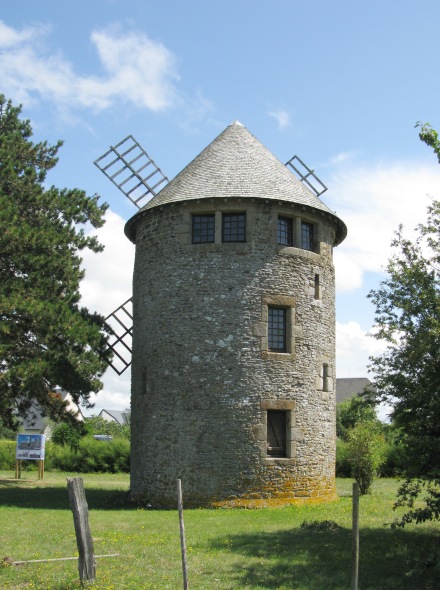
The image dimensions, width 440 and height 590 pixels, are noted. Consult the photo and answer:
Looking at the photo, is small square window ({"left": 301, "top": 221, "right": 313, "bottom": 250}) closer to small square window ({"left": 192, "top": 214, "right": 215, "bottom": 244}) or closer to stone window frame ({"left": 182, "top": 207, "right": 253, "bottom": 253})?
stone window frame ({"left": 182, "top": 207, "right": 253, "bottom": 253})

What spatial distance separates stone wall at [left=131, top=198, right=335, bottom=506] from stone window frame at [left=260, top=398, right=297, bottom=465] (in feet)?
0.10

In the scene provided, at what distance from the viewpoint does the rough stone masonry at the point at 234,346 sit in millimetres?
18453

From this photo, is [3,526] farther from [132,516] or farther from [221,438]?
[221,438]

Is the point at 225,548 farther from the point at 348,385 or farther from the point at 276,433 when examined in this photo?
the point at 348,385

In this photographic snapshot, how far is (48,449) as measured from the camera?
3634cm

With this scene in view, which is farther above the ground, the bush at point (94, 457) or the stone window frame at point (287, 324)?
the stone window frame at point (287, 324)

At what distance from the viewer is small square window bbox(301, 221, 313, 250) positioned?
20.5 m

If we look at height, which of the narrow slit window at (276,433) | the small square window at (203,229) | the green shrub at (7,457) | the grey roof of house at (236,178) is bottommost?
the green shrub at (7,457)

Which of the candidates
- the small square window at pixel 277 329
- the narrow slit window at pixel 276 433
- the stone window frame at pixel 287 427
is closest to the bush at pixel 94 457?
the narrow slit window at pixel 276 433

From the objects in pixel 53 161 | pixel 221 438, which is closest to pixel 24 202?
pixel 53 161

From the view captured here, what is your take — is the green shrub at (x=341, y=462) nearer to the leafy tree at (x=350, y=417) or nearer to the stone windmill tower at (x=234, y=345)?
the leafy tree at (x=350, y=417)

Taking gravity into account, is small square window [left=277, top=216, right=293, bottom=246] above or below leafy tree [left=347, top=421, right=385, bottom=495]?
above

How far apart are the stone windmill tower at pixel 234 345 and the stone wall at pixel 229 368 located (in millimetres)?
31

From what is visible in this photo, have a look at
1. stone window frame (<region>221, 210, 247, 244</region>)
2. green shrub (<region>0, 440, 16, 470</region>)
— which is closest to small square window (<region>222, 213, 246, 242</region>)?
stone window frame (<region>221, 210, 247, 244</region>)
